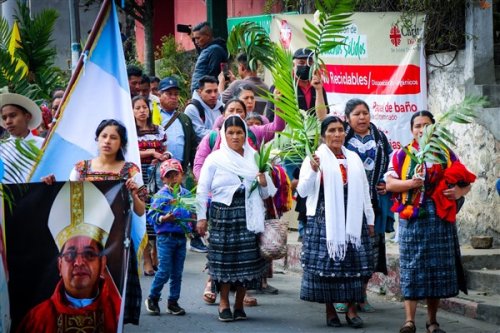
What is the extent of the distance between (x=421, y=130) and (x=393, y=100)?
3216 millimetres

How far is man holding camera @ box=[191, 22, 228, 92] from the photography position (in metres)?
13.5

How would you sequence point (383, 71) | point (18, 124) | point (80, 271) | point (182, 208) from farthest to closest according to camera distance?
1. point (383, 71)
2. point (182, 208)
3. point (18, 124)
4. point (80, 271)

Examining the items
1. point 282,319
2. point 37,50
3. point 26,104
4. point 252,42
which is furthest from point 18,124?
point 252,42

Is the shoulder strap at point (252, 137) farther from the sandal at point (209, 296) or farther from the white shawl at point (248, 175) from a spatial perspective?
the sandal at point (209, 296)

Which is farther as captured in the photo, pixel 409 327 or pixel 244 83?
pixel 244 83

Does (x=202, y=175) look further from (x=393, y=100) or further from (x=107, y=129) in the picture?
(x=393, y=100)

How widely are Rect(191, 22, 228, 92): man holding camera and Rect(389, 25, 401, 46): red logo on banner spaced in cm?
250

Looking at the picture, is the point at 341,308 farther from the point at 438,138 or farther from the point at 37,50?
the point at 37,50

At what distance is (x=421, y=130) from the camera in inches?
344

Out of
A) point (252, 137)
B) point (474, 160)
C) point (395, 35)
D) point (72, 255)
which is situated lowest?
point (72, 255)

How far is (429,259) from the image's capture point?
27.9 ft

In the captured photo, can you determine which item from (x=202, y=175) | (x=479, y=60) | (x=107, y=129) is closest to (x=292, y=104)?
(x=202, y=175)

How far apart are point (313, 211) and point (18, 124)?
2.51m

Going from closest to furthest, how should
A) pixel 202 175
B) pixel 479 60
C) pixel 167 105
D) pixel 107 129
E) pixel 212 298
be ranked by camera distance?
pixel 107 129, pixel 202 175, pixel 212 298, pixel 479 60, pixel 167 105
